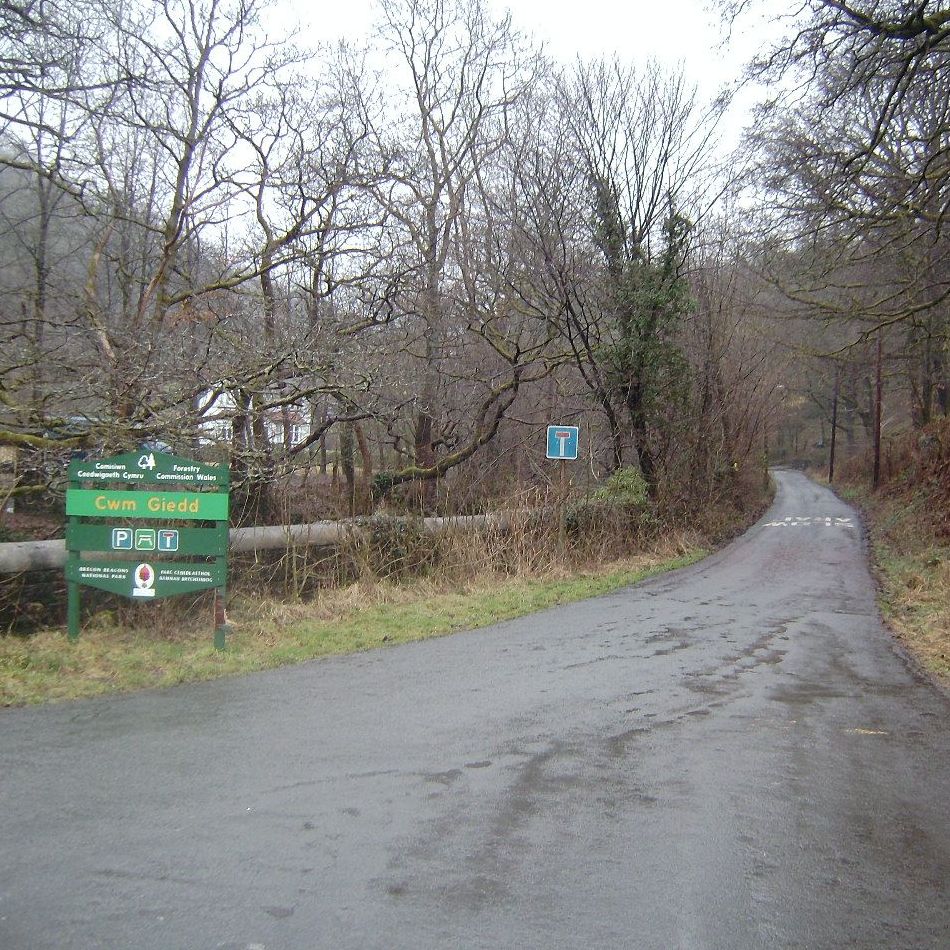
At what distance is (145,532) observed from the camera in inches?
355

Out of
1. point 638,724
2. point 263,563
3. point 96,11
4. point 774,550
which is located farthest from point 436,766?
point 774,550

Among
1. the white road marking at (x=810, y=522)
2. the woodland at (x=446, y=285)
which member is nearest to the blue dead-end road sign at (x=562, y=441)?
the woodland at (x=446, y=285)

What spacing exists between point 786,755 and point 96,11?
13.4 metres

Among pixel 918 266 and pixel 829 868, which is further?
pixel 918 266

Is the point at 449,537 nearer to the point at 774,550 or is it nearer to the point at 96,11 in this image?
the point at 96,11

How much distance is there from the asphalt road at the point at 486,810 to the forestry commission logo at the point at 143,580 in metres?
1.64

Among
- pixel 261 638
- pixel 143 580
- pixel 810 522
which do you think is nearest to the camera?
pixel 143 580

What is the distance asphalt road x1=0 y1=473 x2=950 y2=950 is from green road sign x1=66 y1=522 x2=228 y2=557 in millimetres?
1613

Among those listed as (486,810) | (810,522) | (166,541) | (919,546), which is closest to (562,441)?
(919,546)

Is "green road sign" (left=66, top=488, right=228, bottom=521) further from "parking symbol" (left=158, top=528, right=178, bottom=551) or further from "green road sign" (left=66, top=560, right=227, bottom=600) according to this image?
"green road sign" (left=66, top=560, right=227, bottom=600)

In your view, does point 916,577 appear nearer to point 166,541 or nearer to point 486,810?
point 166,541

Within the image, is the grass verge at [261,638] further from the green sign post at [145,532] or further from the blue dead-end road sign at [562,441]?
the blue dead-end road sign at [562,441]

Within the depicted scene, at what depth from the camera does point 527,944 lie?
3445 mm

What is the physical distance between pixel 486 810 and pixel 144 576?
17.6ft
